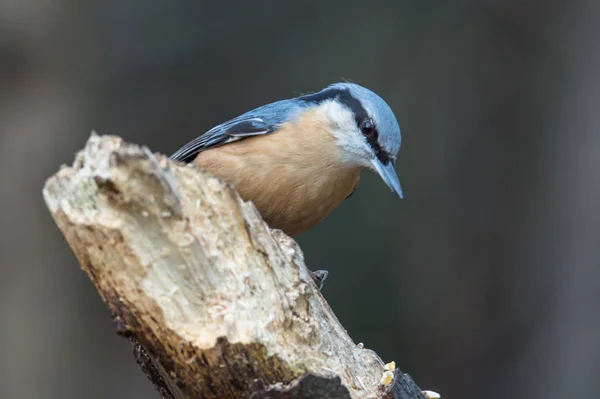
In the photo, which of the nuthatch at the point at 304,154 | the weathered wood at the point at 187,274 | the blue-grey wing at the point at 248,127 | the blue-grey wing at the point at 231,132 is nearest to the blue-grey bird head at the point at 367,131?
the nuthatch at the point at 304,154

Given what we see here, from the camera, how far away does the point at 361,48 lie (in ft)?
19.1

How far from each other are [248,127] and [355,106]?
1.55 feet

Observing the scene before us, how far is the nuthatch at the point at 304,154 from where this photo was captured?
3.30 m

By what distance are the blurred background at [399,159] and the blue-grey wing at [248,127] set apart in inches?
79.4

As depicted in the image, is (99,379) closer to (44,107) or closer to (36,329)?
(36,329)

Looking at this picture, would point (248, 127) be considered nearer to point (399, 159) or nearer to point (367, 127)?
point (367, 127)

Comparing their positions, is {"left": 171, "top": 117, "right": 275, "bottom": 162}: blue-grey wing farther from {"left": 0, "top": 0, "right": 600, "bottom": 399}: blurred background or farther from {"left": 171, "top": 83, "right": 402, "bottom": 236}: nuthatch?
{"left": 0, "top": 0, "right": 600, "bottom": 399}: blurred background

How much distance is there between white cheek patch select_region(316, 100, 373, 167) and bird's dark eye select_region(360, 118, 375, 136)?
21mm

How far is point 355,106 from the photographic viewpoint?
3420 millimetres

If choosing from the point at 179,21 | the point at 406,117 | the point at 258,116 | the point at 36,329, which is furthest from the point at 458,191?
the point at 36,329

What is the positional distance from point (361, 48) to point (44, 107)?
2317mm

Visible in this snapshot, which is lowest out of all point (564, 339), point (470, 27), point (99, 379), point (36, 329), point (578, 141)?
point (564, 339)

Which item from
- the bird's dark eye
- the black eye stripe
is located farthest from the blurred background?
the bird's dark eye

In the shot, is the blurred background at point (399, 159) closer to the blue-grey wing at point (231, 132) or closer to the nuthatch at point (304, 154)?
the blue-grey wing at point (231, 132)
